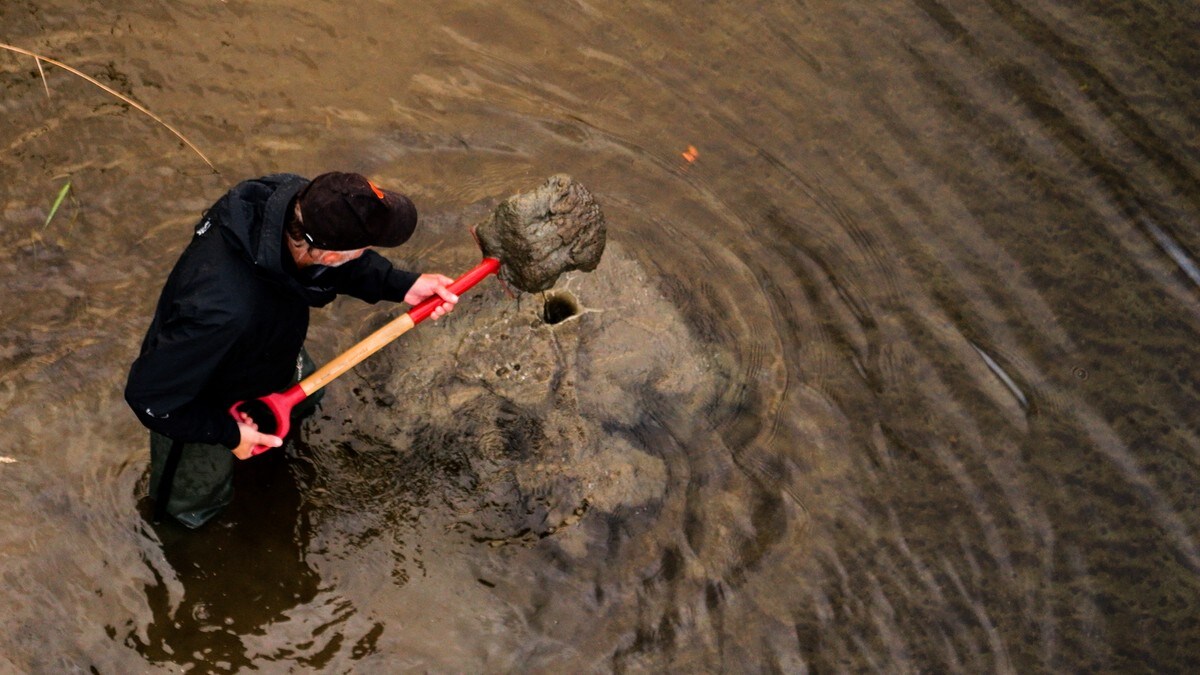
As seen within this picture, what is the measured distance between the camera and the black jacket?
3.04 metres

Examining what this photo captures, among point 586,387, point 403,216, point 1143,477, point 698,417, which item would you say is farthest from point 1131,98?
point 403,216

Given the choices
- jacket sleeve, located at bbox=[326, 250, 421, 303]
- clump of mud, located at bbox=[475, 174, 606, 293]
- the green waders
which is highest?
clump of mud, located at bbox=[475, 174, 606, 293]

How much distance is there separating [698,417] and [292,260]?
2050 mm

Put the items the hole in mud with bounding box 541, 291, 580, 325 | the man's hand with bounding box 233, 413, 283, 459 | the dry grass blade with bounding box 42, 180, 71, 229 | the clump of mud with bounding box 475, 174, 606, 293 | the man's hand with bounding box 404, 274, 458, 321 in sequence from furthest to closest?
the dry grass blade with bounding box 42, 180, 71, 229, the hole in mud with bounding box 541, 291, 580, 325, the clump of mud with bounding box 475, 174, 606, 293, the man's hand with bounding box 404, 274, 458, 321, the man's hand with bounding box 233, 413, 283, 459

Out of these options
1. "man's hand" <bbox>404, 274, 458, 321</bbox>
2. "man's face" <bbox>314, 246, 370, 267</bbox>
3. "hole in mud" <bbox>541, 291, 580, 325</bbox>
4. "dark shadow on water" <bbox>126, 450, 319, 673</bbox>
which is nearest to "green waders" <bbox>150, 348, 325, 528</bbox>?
"dark shadow on water" <bbox>126, 450, 319, 673</bbox>

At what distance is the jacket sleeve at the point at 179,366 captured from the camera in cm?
303

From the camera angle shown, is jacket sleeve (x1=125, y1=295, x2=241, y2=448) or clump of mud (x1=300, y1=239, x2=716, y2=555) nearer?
jacket sleeve (x1=125, y1=295, x2=241, y2=448)

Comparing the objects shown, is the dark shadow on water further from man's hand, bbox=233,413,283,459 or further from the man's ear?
the man's ear

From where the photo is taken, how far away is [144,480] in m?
4.05

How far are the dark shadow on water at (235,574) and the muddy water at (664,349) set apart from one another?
0.01 m

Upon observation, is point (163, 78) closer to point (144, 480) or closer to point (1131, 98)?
point (144, 480)

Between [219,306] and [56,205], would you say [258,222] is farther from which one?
[56,205]

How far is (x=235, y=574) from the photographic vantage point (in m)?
3.99

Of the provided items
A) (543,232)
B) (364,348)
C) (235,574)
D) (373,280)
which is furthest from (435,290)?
(235,574)
